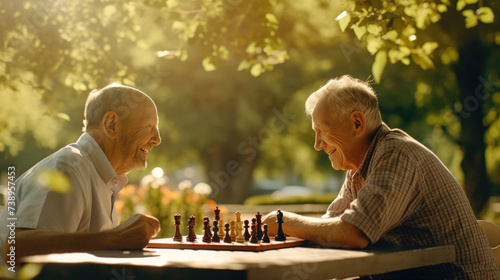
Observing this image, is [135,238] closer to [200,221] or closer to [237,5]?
[237,5]

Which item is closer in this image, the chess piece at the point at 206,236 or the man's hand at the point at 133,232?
the man's hand at the point at 133,232

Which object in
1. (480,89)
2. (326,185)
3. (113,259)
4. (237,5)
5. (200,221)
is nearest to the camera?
(113,259)

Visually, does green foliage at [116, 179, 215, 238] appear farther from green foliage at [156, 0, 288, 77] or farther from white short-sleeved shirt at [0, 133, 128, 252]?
white short-sleeved shirt at [0, 133, 128, 252]

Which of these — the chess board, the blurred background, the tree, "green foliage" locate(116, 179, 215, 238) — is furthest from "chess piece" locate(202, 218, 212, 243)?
the tree

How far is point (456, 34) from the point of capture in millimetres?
12602

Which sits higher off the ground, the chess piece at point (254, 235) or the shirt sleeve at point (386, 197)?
the shirt sleeve at point (386, 197)

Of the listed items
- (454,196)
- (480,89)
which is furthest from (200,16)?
(480,89)

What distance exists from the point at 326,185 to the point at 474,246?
61816 millimetres

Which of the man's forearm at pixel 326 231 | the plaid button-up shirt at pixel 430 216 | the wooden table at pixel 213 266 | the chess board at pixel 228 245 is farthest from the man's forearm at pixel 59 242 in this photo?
the plaid button-up shirt at pixel 430 216

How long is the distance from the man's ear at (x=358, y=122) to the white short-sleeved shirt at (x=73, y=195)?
5.08 feet

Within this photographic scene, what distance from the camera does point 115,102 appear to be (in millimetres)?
3666

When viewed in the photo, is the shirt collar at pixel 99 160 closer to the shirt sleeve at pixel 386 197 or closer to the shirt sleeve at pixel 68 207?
the shirt sleeve at pixel 68 207

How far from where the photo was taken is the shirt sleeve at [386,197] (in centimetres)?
290

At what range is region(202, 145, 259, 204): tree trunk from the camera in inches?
997
